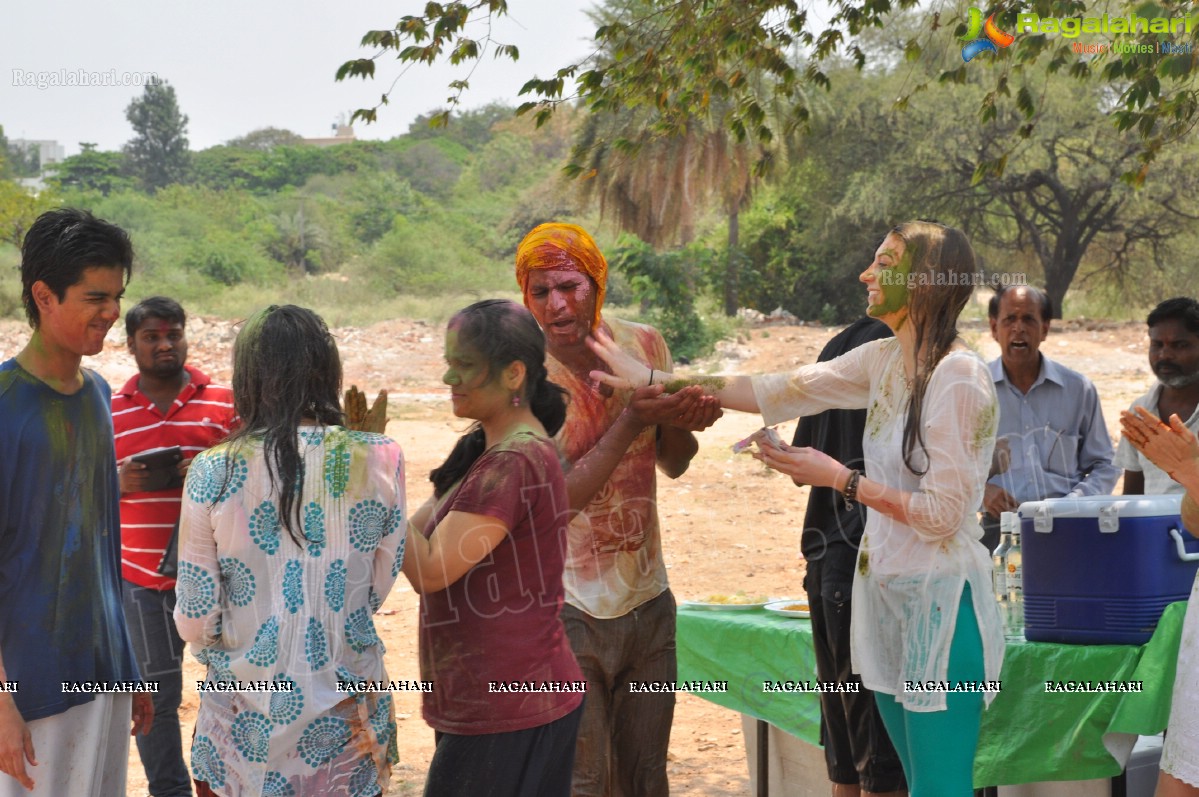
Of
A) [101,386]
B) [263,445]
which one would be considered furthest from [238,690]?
[101,386]

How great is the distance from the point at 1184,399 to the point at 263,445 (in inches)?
150

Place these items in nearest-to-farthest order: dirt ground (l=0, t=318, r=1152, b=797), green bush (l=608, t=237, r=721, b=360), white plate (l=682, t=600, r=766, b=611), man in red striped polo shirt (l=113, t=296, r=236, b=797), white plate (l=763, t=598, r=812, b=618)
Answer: man in red striped polo shirt (l=113, t=296, r=236, b=797) → white plate (l=763, t=598, r=812, b=618) → white plate (l=682, t=600, r=766, b=611) → dirt ground (l=0, t=318, r=1152, b=797) → green bush (l=608, t=237, r=721, b=360)

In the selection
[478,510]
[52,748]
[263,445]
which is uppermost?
[263,445]

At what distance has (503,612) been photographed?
2.50 m

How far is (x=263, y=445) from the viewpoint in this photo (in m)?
2.35

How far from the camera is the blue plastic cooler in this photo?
350 centimetres

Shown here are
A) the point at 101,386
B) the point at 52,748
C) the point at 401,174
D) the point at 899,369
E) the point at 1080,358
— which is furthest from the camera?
the point at 401,174

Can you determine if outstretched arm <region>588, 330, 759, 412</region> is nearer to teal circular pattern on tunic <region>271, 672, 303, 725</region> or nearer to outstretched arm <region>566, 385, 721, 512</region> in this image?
outstretched arm <region>566, 385, 721, 512</region>

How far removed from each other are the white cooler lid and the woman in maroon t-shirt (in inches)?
68.6

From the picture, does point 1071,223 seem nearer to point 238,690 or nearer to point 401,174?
point 238,690

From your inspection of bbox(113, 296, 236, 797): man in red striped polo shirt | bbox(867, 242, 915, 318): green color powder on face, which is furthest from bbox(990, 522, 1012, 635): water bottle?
bbox(113, 296, 236, 797): man in red striped polo shirt

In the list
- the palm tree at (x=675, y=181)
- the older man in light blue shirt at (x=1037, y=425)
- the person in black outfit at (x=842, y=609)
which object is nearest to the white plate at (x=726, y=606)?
the person in black outfit at (x=842, y=609)

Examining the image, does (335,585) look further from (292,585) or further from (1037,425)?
(1037,425)

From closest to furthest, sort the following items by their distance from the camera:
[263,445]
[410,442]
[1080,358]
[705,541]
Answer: [263,445]
[705,541]
[410,442]
[1080,358]
